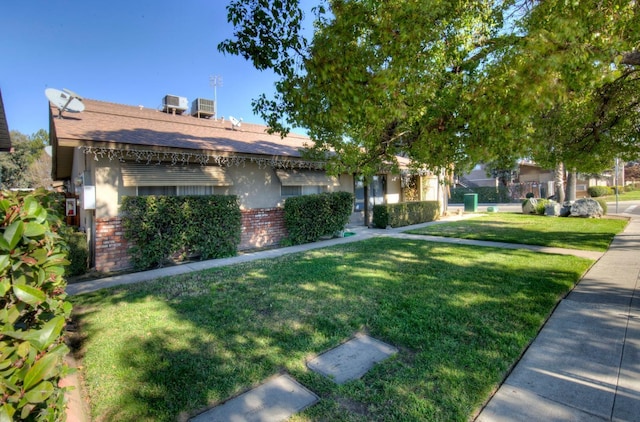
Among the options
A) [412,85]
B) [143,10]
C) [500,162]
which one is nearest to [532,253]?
[500,162]

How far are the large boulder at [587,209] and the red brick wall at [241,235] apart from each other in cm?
1549

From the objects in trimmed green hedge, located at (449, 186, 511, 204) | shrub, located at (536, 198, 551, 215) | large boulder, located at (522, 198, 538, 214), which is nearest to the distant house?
trimmed green hedge, located at (449, 186, 511, 204)

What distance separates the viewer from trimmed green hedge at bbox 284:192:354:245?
32.9 ft

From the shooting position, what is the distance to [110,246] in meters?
7.50

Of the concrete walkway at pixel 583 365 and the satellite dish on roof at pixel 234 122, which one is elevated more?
the satellite dish on roof at pixel 234 122

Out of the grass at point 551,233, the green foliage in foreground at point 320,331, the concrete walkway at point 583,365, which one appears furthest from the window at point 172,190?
the grass at point 551,233

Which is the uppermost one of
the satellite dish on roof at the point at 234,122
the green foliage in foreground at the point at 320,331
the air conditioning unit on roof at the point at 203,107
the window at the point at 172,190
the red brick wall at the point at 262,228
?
the air conditioning unit on roof at the point at 203,107

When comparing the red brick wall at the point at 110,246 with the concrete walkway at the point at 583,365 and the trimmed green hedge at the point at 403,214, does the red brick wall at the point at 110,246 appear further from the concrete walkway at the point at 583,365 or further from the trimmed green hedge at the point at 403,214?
the trimmed green hedge at the point at 403,214

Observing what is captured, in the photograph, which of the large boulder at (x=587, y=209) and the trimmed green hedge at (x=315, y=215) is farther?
the large boulder at (x=587, y=209)

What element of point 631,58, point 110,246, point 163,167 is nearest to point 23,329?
point 110,246

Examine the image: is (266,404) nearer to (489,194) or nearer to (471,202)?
(471,202)

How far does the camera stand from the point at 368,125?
21.6 ft

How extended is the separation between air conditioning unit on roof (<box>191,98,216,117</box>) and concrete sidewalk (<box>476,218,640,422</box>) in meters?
14.5

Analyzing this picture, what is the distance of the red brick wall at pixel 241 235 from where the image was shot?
739 centimetres
